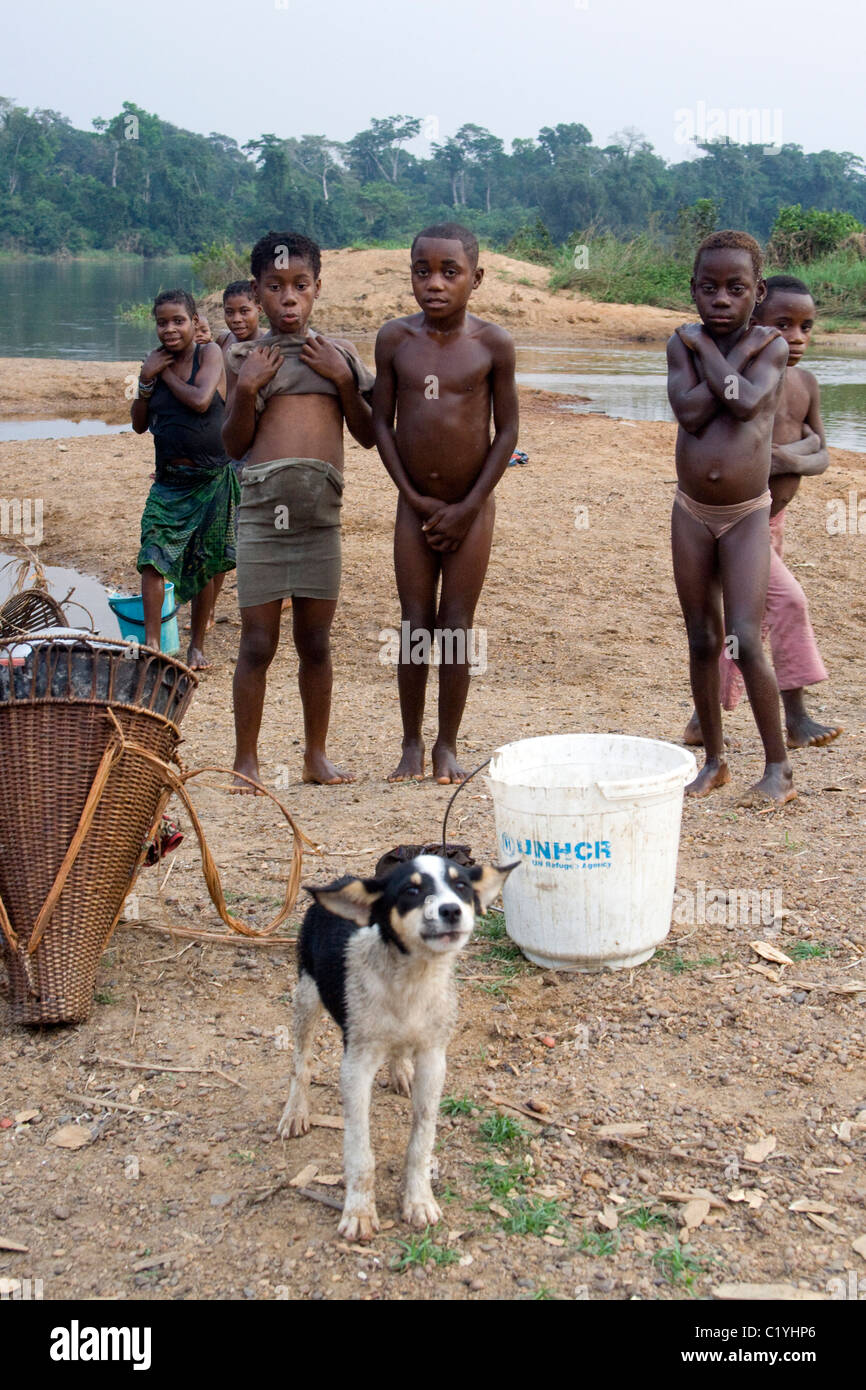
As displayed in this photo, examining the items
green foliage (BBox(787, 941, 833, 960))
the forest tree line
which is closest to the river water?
green foliage (BBox(787, 941, 833, 960))

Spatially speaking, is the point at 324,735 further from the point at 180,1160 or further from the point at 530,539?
the point at 530,539

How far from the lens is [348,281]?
2873cm

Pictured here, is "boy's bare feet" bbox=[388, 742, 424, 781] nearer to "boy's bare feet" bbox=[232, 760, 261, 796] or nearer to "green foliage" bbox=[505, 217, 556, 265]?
"boy's bare feet" bbox=[232, 760, 261, 796]

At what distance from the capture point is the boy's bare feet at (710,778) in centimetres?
493

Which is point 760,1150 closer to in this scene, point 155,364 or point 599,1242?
point 599,1242

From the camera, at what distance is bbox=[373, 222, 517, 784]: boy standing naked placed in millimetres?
4977

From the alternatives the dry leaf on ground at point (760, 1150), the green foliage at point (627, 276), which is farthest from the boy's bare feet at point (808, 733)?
the green foliage at point (627, 276)

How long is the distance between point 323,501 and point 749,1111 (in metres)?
2.89

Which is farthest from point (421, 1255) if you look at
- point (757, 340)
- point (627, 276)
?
point (627, 276)

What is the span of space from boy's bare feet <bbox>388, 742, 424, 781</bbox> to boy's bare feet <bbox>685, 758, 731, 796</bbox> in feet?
3.51

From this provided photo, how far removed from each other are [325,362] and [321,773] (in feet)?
5.31

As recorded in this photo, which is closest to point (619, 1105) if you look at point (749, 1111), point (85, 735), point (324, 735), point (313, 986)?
point (749, 1111)

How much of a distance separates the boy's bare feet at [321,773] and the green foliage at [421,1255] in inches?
108

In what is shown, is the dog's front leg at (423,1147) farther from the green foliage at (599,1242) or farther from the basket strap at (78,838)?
the basket strap at (78,838)
